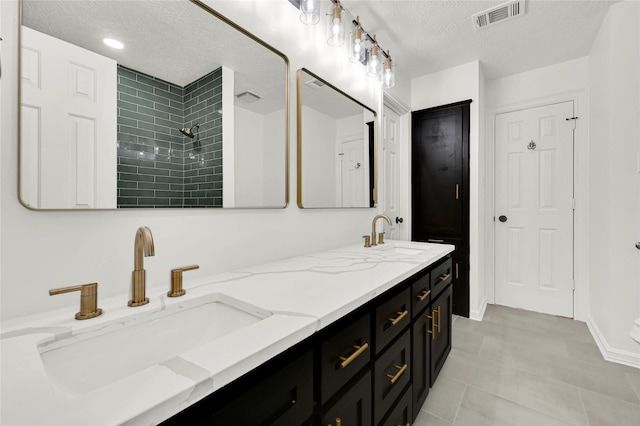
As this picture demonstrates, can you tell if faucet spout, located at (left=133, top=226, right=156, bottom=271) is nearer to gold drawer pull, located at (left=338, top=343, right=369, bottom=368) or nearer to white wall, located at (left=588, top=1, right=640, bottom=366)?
gold drawer pull, located at (left=338, top=343, right=369, bottom=368)

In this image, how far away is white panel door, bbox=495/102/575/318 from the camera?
2838 millimetres

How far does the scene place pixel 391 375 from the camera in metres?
1.11

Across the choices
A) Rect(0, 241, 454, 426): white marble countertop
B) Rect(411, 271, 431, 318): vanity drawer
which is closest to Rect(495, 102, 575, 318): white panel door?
Rect(411, 271, 431, 318): vanity drawer

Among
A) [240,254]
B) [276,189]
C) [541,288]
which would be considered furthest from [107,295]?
[541,288]

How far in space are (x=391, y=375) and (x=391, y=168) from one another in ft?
7.00

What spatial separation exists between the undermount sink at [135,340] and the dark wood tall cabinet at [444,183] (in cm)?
260

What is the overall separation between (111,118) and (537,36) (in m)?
3.11

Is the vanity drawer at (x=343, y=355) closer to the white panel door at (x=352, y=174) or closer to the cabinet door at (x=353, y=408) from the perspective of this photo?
the cabinet door at (x=353, y=408)

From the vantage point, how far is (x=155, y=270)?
99cm

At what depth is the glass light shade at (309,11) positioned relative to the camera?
4.77 ft

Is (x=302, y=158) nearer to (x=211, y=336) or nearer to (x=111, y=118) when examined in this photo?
(x=111, y=118)

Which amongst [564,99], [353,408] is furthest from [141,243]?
[564,99]

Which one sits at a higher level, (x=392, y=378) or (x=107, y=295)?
(x=107, y=295)

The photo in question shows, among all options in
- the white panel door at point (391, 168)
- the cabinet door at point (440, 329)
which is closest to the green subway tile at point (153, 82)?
the cabinet door at point (440, 329)
